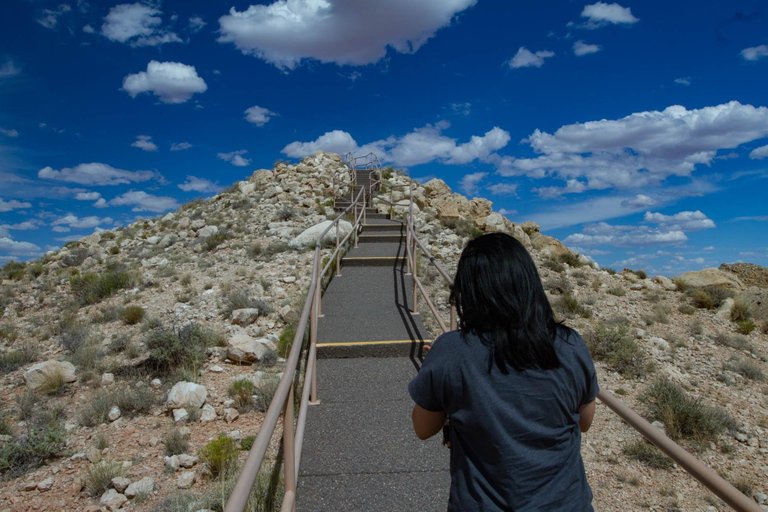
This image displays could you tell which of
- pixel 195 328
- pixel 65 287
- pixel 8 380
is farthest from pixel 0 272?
pixel 195 328

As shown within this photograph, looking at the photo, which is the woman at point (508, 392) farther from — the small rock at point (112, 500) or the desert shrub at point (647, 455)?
the desert shrub at point (647, 455)

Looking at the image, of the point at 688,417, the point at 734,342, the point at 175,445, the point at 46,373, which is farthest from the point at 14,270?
the point at 734,342

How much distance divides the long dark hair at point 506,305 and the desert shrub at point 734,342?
30.5ft

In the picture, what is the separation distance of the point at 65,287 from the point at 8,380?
644 cm

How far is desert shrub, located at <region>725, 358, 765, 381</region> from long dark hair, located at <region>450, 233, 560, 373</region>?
7921 millimetres

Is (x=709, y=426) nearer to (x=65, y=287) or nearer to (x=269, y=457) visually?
(x=269, y=457)

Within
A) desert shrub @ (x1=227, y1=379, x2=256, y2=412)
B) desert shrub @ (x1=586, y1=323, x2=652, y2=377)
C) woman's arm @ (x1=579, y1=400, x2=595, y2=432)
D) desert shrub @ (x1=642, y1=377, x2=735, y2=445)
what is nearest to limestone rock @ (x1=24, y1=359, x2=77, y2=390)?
desert shrub @ (x1=227, y1=379, x2=256, y2=412)

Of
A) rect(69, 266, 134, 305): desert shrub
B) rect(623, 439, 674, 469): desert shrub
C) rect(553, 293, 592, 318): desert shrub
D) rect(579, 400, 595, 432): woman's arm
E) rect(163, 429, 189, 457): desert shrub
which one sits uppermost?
rect(579, 400, 595, 432): woman's arm

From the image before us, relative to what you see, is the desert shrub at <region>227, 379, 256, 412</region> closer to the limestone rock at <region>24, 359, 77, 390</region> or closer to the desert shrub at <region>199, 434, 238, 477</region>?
the desert shrub at <region>199, 434, 238, 477</region>

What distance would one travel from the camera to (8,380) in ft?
24.1

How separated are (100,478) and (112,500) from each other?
1.04 ft

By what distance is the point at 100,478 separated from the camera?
4.36 metres

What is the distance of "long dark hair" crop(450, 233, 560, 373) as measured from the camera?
57.4 inches

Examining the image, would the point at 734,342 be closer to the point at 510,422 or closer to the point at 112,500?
the point at 510,422
